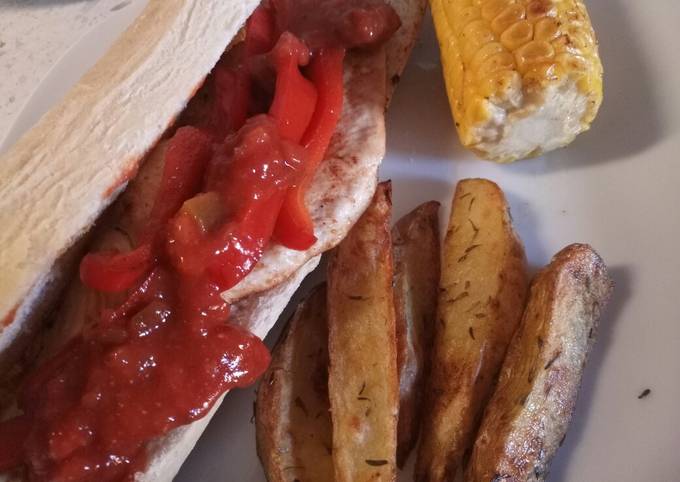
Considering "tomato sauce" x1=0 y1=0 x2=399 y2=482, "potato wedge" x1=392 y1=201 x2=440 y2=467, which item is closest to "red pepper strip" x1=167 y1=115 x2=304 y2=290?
"tomato sauce" x1=0 y1=0 x2=399 y2=482

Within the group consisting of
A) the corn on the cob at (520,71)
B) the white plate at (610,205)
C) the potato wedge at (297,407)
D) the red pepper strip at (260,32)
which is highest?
the red pepper strip at (260,32)

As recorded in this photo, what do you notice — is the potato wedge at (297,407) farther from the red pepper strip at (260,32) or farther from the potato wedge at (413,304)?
the red pepper strip at (260,32)

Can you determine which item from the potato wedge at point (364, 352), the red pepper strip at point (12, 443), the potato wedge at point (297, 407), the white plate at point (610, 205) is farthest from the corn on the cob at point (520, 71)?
the red pepper strip at point (12, 443)

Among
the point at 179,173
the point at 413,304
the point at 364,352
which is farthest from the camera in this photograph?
the point at 413,304

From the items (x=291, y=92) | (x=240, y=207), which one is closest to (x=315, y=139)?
(x=291, y=92)

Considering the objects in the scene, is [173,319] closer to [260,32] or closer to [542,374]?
[542,374]
